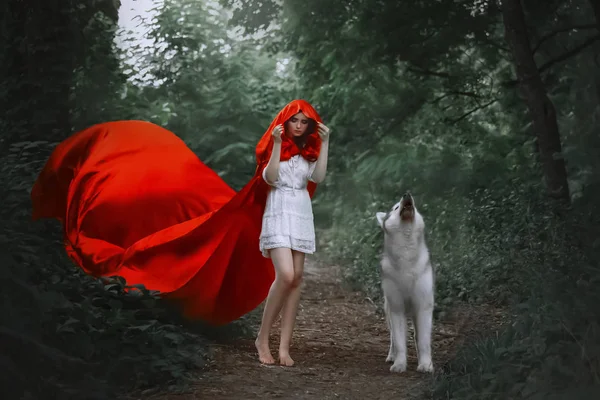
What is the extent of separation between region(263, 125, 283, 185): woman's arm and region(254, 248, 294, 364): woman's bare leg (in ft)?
1.96

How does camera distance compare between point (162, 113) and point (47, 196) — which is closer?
point (47, 196)

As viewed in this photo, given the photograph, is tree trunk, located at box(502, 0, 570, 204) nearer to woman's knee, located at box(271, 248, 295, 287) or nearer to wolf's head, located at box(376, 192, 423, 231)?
wolf's head, located at box(376, 192, 423, 231)

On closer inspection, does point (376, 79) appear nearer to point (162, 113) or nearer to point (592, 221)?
point (162, 113)

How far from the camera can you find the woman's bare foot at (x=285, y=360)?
Result: 6211mm

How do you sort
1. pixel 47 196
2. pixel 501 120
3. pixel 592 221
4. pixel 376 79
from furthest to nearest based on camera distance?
1. pixel 501 120
2. pixel 376 79
3. pixel 47 196
4. pixel 592 221

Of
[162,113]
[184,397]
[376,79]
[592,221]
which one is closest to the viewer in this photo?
[184,397]

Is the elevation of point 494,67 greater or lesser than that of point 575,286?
greater

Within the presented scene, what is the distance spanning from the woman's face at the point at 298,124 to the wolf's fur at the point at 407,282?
991 millimetres

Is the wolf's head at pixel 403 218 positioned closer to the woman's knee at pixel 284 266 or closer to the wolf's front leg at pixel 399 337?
the wolf's front leg at pixel 399 337

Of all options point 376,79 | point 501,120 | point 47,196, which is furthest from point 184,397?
point 501,120

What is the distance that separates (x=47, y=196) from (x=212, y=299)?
1.91 metres

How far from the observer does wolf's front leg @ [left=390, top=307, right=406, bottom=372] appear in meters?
6.09

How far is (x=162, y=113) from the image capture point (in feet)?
43.9

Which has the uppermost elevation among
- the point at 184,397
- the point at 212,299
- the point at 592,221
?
the point at 592,221
